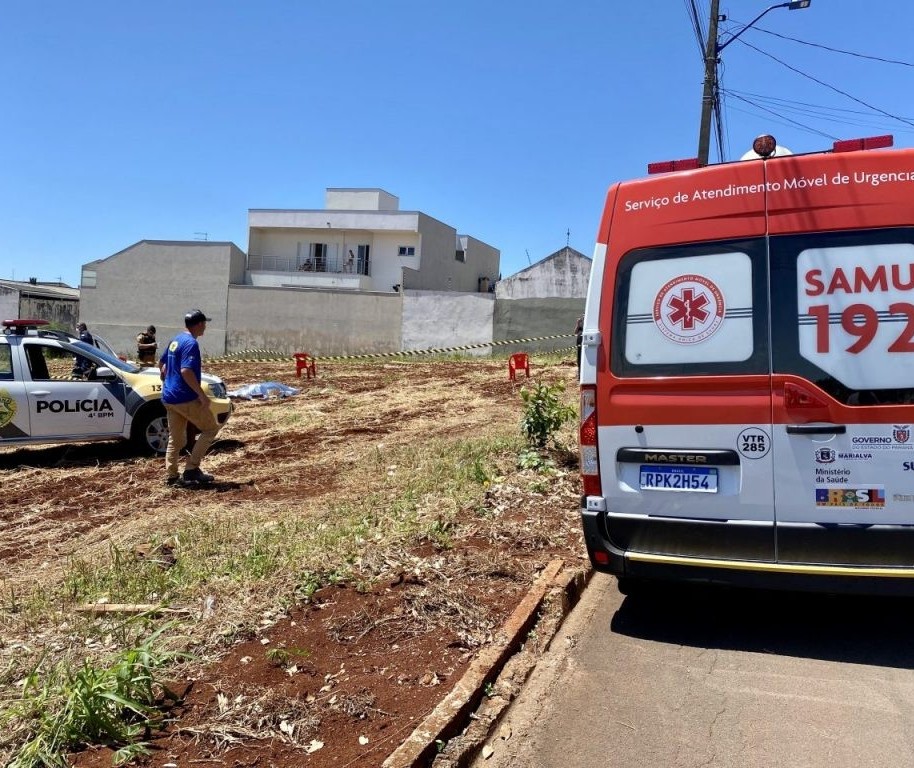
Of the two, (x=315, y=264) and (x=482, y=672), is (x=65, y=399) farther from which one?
(x=315, y=264)

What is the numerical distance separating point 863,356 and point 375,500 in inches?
166

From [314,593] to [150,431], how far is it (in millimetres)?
5924

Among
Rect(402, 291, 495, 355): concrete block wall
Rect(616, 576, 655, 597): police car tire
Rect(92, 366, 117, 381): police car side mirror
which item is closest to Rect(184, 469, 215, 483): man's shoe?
Rect(92, 366, 117, 381): police car side mirror

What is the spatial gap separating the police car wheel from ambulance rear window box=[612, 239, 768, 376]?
7.12m

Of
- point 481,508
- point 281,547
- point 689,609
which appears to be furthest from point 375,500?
point 689,609

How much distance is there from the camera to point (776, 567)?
13.5ft

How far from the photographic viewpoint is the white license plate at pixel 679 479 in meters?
4.27

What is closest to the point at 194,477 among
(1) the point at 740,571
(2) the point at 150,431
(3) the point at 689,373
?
(2) the point at 150,431

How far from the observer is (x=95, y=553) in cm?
602

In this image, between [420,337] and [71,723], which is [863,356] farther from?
[420,337]

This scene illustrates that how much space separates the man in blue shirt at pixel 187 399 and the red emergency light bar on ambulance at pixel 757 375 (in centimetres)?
450

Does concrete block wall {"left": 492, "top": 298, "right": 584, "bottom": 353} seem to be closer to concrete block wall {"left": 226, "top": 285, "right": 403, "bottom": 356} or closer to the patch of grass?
concrete block wall {"left": 226, "top": 285, "right": 403, "bottom": 356}

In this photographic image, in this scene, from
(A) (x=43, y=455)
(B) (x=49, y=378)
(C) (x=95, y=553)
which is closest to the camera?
(C) (x=95, y=553)

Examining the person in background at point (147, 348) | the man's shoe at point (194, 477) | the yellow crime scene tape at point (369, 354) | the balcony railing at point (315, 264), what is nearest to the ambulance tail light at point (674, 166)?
the man's shoe at point (194, 477)
